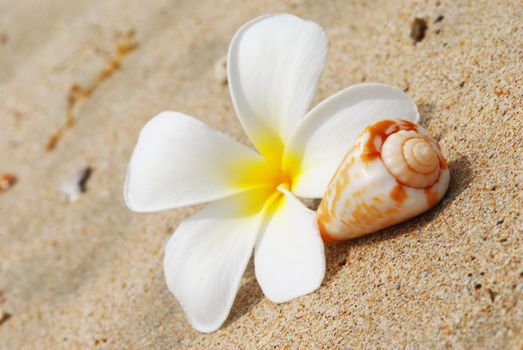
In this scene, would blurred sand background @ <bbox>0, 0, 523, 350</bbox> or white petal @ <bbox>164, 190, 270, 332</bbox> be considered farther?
white petal @ <bbox>164, 190, 270, 332</bbox>

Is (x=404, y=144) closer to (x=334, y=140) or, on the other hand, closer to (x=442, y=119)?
(x=334, y=140)

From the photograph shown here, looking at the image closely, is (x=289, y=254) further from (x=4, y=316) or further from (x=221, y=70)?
(x=4, y=316)

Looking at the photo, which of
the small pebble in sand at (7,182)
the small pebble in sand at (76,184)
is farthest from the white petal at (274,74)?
the small pebble in sand at (7,182)

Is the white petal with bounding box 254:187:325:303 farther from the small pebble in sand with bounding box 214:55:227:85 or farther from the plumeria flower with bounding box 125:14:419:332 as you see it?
the small pebble in sand with bounding box 214:55:227:85

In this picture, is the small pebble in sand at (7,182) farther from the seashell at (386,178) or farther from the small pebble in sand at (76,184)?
the seashell at (386,178)

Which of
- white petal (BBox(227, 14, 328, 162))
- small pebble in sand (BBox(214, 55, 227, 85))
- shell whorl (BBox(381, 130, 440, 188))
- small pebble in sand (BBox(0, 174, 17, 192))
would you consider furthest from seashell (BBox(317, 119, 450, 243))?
small pebble in sand (BBox(0, 174, 17, 192))

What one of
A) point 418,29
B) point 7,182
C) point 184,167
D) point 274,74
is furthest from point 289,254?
point 7,182

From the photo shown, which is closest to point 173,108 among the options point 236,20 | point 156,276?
point 236,20
